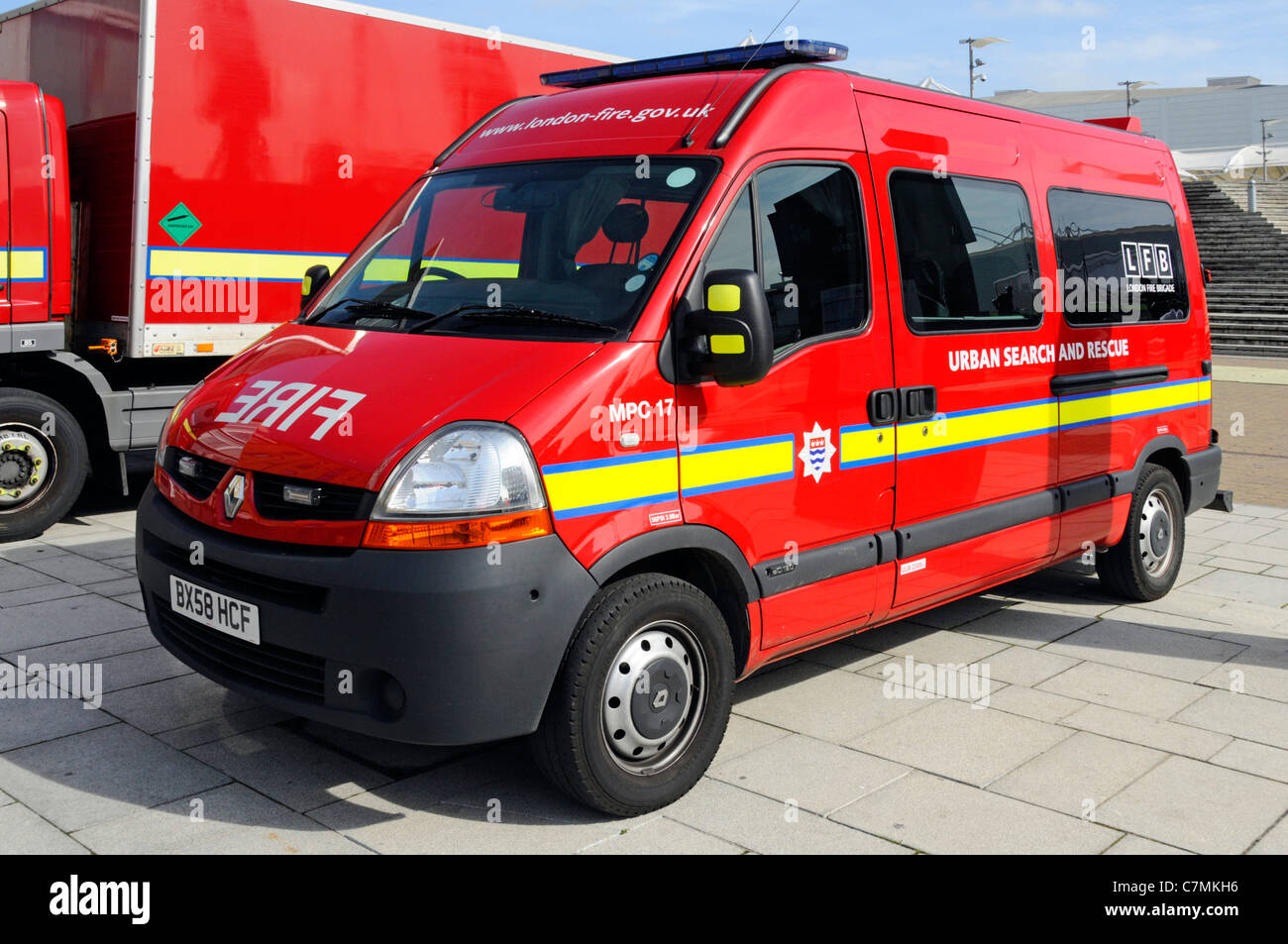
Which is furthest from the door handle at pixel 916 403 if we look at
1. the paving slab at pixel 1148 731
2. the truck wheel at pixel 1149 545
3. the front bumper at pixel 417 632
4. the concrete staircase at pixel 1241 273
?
the concrete staircase at pixel 1241 273

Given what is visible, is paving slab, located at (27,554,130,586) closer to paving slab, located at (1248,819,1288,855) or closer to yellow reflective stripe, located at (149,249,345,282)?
yellow reflective stripe, located at (149,249,345,282)

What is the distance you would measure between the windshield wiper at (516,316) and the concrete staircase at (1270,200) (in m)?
29.7

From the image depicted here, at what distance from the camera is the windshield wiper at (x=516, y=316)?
12.6 ft

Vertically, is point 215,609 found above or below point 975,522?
below

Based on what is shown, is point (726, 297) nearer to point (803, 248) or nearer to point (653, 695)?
point (803, 248)

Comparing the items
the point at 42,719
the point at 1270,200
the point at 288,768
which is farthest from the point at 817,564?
the point at 1270,200

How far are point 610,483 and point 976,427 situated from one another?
83.0 inches

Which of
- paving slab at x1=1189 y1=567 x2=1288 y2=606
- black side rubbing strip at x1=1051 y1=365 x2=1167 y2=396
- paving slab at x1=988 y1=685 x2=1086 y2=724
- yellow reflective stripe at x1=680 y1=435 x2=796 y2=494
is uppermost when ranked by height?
black side rubbing strip at x1=1051 y1=365 x2=1167 y2=396

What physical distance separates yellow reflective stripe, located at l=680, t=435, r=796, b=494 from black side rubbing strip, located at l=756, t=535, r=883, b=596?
1.01 feet

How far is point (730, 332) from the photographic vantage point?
3.76 metres

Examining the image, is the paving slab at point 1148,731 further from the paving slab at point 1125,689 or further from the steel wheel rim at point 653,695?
the steel wheel rim at point 653,695

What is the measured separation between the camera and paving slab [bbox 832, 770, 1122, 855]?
369 centimetres

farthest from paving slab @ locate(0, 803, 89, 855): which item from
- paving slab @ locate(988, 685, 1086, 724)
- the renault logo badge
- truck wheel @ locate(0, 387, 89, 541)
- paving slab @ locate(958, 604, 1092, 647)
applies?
truck wheel @ locate(0, 387, 89, 541)

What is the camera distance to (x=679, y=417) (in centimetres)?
386
